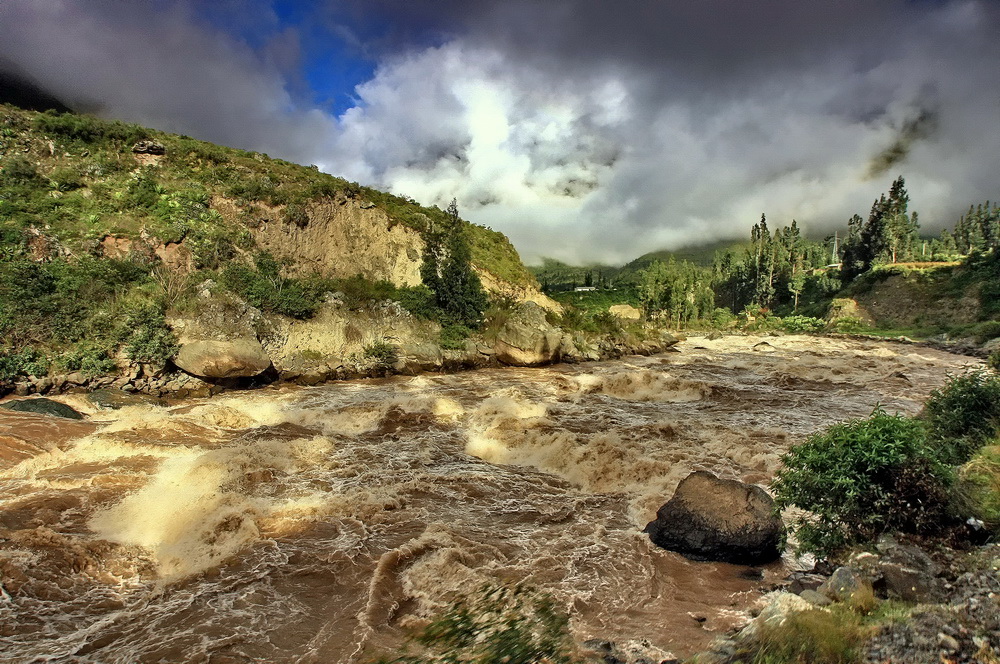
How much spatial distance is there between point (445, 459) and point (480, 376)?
51.8ft

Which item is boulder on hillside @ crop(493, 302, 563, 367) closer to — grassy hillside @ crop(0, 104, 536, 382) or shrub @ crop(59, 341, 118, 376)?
grassy hillside @ crop(0, 104, 536, 382)

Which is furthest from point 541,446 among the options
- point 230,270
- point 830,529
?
point 230,270

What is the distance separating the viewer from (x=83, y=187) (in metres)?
28.5

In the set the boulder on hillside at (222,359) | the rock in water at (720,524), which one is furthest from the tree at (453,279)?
the rock in water at (720,524)

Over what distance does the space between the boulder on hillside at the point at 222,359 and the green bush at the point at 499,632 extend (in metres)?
21.7

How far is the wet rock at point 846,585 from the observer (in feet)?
16.1

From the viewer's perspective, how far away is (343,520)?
398 inches

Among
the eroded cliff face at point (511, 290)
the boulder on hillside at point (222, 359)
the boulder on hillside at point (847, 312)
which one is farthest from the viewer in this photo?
the boulder on hillside at point (847, 312)

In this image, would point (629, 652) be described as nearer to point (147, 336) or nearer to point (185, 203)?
point (147, 336)

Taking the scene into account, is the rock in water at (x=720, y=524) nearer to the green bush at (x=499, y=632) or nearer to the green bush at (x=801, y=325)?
the green bush at (x=499, y=632)

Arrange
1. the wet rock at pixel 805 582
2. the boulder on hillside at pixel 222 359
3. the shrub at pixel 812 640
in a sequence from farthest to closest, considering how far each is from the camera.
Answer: the boulder on hillside at pixel 222 359, the wet rock at pixel 805 582, the shrub at pixel 812 640

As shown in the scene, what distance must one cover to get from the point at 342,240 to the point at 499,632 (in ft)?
116

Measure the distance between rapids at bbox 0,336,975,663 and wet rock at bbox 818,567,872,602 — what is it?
1.56 meters

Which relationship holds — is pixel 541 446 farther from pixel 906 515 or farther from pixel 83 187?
pixel 83 187
